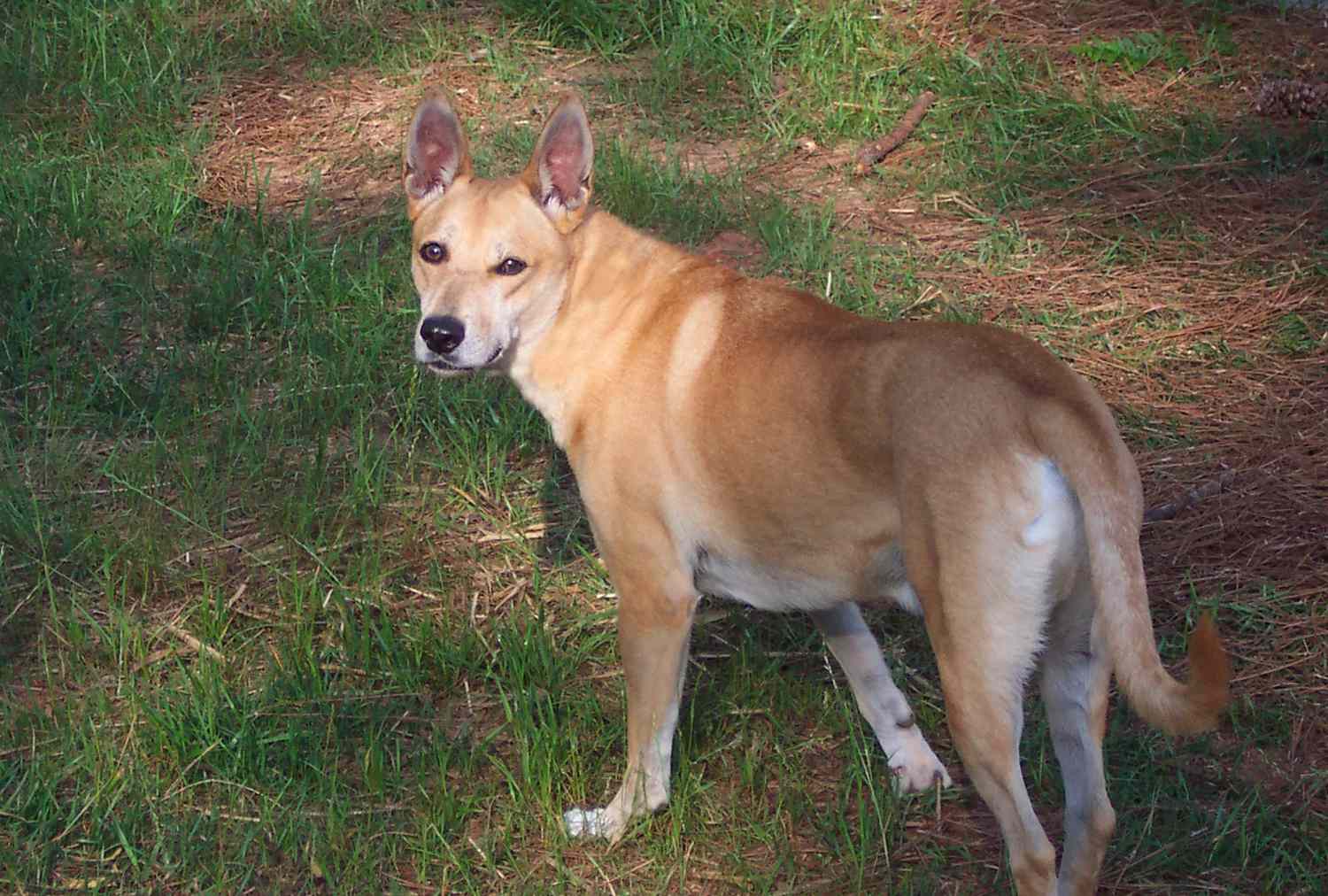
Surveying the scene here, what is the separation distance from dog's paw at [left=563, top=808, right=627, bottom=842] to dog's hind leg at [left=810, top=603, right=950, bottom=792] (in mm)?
777

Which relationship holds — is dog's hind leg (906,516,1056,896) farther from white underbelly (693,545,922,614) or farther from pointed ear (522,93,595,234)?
pointed ear (522,93,595,234)

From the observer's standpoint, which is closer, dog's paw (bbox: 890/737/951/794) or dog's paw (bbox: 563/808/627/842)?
dog's paw (bbox: 563/808/627/842)

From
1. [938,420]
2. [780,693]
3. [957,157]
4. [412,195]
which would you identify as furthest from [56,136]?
[938,420]

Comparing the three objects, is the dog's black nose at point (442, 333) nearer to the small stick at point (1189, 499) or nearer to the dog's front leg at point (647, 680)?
the dog's front leg at point (647, 680)

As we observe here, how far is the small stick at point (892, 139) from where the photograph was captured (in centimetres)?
693

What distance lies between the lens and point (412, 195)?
4.29 metres

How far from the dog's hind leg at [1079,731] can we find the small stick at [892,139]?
3.96m

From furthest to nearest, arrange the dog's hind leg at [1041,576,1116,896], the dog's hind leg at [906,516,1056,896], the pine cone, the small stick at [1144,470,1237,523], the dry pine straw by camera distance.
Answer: the pine cone → the small stick at [1144,470,1237,523] → the dry pine straw → the dog's hind leg at [1041,576,1116,896] → the dog's hind leg at [906,516,1056,896]

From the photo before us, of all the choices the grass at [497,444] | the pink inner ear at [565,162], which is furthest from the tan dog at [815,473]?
the grass at [497,444]

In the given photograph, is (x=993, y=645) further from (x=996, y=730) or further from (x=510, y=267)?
(x=510, y=267)

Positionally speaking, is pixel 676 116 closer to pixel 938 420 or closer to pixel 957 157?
pixel 957 157

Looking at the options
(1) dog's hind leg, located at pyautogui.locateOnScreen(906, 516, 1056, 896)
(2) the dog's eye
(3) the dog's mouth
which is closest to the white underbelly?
(1) dog's hind leg, located at pyautogui.locateOnScreen(906, 516, 1056, 896)

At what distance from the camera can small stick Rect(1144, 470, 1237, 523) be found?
471 cm

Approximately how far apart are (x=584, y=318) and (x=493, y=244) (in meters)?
0.32
